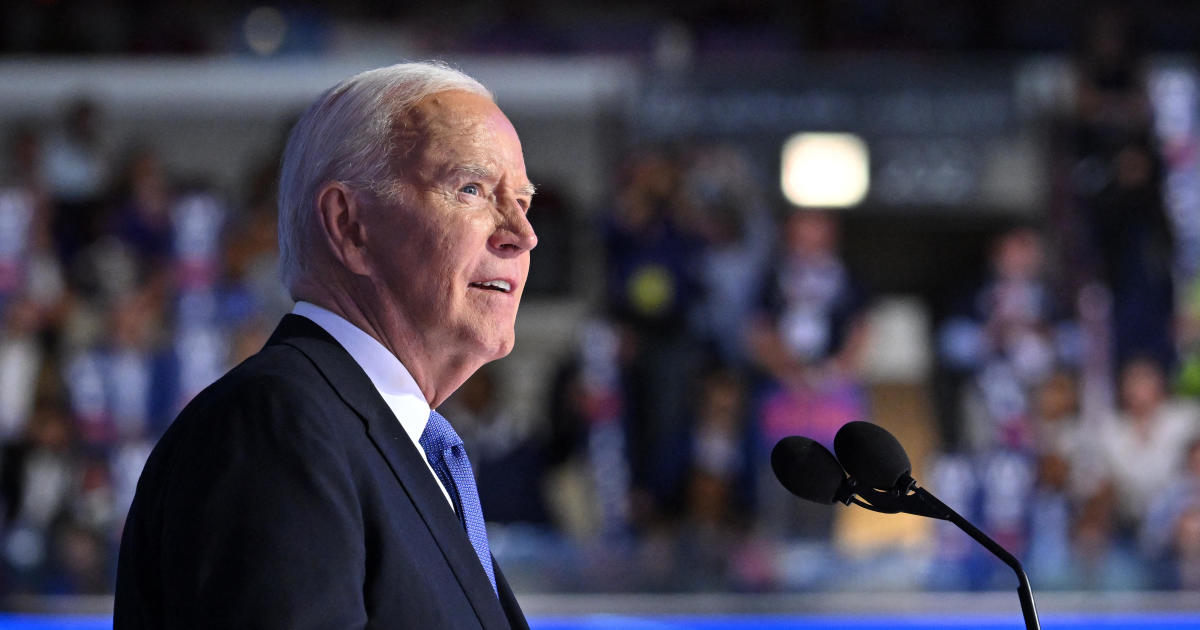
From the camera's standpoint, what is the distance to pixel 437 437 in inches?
60.6

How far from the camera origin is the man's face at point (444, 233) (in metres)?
1.46

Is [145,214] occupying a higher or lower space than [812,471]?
lower

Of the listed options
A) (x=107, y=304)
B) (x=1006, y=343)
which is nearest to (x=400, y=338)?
(x=1006, y=343)

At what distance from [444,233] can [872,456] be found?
0.48 meters

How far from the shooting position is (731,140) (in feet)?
24.5

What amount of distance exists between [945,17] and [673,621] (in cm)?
497

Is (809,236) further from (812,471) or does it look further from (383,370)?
(383,370)

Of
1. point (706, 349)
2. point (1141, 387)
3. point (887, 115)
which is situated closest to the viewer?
point (706, 349)

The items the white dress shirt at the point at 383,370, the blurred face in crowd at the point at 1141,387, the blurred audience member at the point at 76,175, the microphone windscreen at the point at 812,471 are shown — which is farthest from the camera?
the blurred audience member at the point at 76,175

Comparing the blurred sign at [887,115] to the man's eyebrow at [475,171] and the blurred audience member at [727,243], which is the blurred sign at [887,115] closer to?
the blurred audience member at [727,243]

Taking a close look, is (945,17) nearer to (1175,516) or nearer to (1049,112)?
(1049,112)

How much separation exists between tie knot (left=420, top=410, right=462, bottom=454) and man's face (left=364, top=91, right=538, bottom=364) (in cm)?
9

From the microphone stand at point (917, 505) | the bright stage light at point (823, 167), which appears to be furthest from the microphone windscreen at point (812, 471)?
the bright stage light at point (823, 167)

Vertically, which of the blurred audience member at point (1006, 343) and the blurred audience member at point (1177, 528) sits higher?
the blurred audience member at point (1006, 343)
